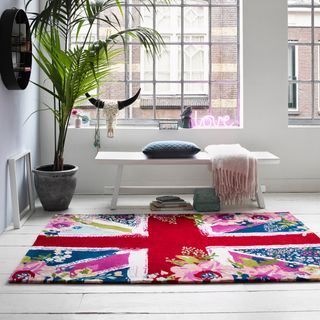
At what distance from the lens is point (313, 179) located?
5105 mm

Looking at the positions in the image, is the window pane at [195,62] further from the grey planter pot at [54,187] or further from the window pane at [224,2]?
the grey planter pot at [54,187]

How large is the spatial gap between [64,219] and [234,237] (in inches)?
52.0

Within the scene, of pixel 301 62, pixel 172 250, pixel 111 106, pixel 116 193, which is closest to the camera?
pixel 172 250

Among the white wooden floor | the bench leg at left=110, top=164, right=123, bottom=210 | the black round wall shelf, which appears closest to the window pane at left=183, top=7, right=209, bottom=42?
the bench leg at left=110, top=164, right=123, bottom=210

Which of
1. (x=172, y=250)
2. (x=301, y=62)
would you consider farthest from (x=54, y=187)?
(x=301, y=62)

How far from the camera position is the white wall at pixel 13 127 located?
3.62 metres

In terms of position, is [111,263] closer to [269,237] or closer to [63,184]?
[269,237]

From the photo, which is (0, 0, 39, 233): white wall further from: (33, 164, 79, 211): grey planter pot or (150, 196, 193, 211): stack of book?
(150, 196, 193, 211): stack of book

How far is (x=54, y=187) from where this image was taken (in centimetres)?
414

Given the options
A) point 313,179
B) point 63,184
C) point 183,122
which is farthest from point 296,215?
point 63,184

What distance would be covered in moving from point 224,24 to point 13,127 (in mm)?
2544

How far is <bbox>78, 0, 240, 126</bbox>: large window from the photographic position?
5.30 m

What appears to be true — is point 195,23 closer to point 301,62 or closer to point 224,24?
point 224,24

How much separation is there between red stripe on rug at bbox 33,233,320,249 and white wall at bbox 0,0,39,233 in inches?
19.1
